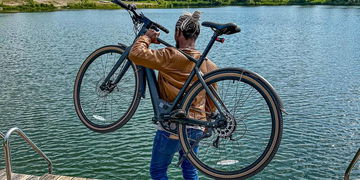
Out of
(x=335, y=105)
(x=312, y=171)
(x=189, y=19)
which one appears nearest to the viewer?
(x=189, y=19)

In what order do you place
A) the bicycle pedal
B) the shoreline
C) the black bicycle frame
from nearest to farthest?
the black bicycle frame → the bicycle pedal → the shoreline

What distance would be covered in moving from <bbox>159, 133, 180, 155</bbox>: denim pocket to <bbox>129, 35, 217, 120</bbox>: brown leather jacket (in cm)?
45

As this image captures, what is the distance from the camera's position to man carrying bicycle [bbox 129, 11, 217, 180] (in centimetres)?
440

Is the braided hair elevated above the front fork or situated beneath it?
elevated above

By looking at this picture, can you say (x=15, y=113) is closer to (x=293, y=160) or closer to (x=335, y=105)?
(x=293, y=160)

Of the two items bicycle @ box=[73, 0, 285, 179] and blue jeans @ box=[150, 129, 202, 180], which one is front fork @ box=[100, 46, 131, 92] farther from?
blue jeans @ box=[150, 129, 202, 180]

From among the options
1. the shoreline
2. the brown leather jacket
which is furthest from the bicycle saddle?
the shoreline

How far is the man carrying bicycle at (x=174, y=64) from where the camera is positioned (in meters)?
4.40

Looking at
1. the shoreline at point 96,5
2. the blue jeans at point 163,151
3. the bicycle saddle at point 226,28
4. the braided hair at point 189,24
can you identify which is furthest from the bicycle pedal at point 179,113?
the shoreline at point 96,5

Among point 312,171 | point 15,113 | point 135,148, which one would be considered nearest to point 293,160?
point 312,171

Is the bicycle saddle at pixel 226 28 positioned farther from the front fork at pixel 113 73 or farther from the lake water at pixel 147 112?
the lake water at pixel 147 112

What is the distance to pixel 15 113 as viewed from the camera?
19.4 meters

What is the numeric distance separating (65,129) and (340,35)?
39.4 metres

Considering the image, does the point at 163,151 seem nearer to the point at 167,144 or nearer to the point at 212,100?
the point at 167,144
